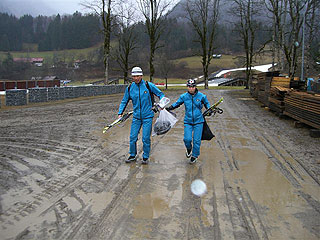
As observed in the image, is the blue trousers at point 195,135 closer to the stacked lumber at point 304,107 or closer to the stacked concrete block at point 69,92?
the stacked lumber at point 304,107

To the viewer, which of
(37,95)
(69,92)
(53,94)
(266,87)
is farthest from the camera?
(69,92)

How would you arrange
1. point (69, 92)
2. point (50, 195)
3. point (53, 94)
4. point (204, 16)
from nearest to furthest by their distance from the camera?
1. point (50, 195)
2. point (53, 94)
3. point (69, 92)
4. point (204, 16)

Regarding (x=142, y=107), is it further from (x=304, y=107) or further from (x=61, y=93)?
(x=61, y=93)

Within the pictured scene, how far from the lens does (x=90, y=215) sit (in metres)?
4.34

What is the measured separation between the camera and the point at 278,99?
45.6 feet

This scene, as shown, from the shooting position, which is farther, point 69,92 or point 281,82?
point 69,92

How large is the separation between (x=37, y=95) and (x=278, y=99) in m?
13.8

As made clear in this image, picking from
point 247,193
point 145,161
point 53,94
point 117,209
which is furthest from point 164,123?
point 53,94

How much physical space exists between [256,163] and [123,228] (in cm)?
381

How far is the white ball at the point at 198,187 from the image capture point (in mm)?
5176

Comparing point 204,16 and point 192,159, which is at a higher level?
point 204,16

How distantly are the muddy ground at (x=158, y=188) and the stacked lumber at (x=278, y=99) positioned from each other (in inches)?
157

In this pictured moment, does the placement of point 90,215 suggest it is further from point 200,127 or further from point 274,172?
point 274,172

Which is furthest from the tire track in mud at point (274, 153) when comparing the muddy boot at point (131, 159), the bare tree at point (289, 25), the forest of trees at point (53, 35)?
the forest of trees at point (53, 35)
